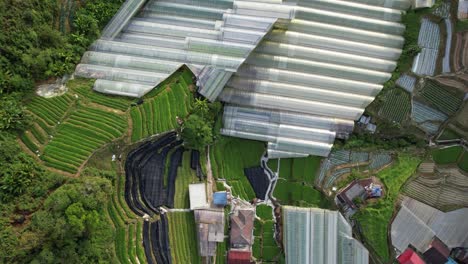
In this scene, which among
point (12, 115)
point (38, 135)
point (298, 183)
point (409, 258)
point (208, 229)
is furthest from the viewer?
point (298, 183)

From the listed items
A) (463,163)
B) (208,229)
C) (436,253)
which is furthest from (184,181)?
(463,163)

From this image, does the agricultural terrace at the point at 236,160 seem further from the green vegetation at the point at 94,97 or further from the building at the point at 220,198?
the green vegetation at the point at 94,97

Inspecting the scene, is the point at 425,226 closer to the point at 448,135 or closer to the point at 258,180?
the point at 448,135

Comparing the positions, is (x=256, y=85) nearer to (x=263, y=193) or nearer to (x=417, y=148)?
(x=263, y=193)

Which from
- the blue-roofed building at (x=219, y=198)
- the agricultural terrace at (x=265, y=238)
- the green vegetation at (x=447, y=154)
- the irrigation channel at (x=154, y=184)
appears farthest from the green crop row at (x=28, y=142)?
the green vegetation at (x=447, y=154)

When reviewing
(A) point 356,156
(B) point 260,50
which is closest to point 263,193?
(A) point 356,156

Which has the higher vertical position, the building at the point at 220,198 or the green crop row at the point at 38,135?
the green crop row at the point at 38,135

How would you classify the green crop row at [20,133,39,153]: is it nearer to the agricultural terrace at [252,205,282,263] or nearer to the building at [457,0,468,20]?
the agricultural terrace at [252,205,282,263]
